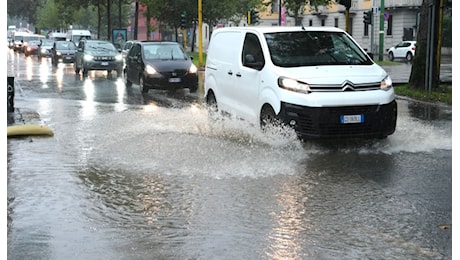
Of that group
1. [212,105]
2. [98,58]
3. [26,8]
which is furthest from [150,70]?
[26,8]

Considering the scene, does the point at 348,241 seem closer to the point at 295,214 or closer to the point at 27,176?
the point at 295,214

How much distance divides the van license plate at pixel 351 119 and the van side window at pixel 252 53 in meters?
1.68

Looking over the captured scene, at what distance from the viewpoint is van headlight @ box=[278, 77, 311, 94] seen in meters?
9.40

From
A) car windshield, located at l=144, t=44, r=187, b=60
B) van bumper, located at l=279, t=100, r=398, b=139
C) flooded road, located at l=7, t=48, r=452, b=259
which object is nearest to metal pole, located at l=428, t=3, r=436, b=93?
flooded road, located at l=7, t=48, r=452, b=259

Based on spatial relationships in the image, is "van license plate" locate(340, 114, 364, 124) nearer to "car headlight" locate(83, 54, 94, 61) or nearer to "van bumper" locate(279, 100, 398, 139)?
"van bumper" locate(279, 100, 398, 139)

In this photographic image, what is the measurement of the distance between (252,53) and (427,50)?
27.9ft

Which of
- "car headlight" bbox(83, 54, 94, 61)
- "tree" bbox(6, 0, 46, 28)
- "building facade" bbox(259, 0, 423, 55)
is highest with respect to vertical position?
"tree" bbox(6, 0, 46, 28)

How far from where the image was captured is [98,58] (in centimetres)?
2925

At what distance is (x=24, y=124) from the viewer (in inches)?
472

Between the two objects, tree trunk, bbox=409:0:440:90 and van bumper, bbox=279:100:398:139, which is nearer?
van bumper, bbox=279:100:398:139

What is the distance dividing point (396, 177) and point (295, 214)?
2106 millimetres

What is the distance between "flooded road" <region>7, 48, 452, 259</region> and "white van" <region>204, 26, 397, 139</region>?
344 millimetres

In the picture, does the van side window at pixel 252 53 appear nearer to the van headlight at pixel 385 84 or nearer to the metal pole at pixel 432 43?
the van headlight at pixel 385 84
